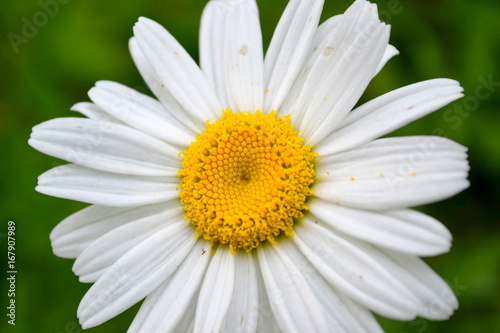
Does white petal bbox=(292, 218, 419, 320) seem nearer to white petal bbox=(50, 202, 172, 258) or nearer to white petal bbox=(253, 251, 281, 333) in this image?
white petal bbox=(253, 251, 281, 333)

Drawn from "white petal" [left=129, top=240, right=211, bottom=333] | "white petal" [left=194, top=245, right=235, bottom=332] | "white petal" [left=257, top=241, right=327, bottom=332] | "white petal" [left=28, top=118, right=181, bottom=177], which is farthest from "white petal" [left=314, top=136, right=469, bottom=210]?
"white petal" [left=28, top=118, right=181, bottom=177]

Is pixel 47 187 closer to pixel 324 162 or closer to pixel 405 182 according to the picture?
pixel 324 162

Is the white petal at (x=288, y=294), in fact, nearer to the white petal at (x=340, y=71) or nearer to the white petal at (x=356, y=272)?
the white petal at (x=356, y=272)

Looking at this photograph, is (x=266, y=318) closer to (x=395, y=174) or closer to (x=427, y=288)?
(x=427, y=288)

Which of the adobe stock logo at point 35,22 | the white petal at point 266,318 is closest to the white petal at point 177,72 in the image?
the white petal at point 266,318
